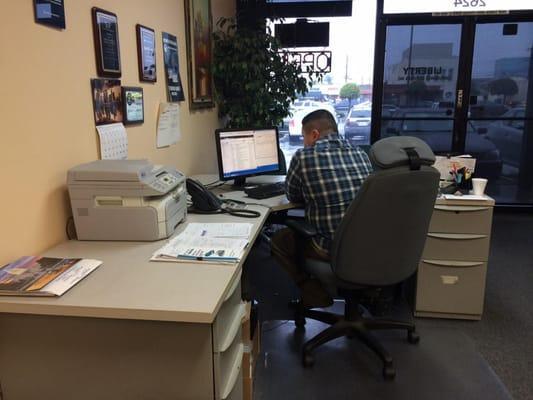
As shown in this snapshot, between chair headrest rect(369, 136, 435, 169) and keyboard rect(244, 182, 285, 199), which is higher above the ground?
chair headrest rect(369, 136, 435, 169)

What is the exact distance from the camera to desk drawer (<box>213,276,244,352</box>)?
1222 mm

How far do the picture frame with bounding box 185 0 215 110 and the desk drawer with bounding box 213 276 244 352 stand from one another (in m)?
1.93

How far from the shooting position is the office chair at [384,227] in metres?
1.72

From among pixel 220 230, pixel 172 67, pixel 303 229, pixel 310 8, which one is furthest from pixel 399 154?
pixel 310 8

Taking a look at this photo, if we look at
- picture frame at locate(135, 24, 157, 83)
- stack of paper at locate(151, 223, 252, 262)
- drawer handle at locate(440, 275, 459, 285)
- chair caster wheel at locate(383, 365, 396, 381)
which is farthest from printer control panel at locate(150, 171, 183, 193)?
drawer handle at locate(440, 275, 459, 285)

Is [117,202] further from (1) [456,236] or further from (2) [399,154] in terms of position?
(1) [456,236]

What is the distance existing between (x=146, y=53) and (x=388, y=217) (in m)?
1.45

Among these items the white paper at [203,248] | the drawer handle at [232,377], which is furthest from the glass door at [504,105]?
the drawer handle at [232,377]

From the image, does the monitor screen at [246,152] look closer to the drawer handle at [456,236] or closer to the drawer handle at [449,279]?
the drawer handle at [456,236]

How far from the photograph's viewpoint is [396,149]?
177cm

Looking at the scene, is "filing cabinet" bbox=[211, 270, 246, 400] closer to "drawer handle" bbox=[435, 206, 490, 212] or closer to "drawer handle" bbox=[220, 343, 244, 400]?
"drawer handle" bbox=[220, 343, 244, 400]

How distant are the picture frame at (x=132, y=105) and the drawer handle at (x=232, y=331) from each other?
1.07 metres

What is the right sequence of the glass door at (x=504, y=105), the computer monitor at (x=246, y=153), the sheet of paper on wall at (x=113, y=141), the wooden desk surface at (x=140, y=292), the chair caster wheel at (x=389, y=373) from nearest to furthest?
1. the wooden desk surface at (x=140, y=292)
2. the sheet of paper on wall at (x=113, y=141)
3. the chair caster wheel at (x=389, y=373)
4. the computer monitor at (x=246, y=153)
5. the glass door at (x=504, y=105)

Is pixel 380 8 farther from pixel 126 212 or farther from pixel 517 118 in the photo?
pixel 126 212
